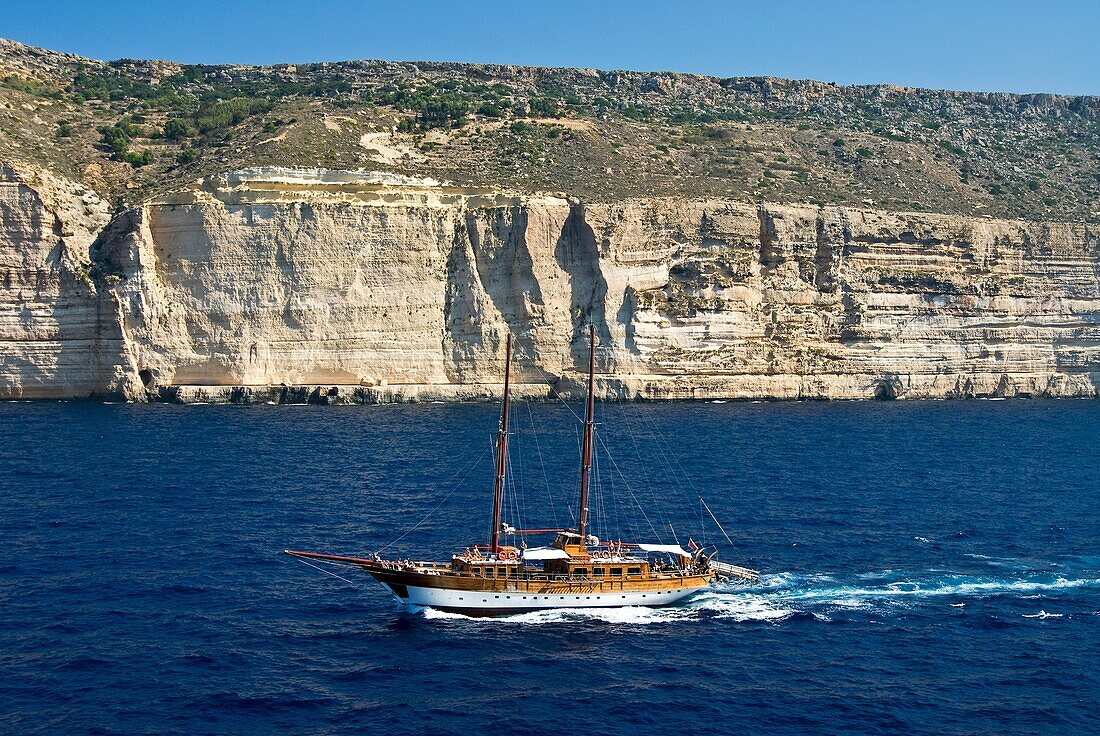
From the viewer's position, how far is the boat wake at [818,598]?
3300 centimetres

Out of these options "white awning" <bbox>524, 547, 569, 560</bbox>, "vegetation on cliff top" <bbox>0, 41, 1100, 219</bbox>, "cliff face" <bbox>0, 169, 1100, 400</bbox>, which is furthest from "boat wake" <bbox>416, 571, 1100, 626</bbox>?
"vegetation on cliff top" <bbox>0, 41, 1100, 219</bbox>

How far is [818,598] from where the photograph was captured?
34.2 m

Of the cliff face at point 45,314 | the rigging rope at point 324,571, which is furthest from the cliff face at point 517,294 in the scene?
the rigging rope at point 324,571

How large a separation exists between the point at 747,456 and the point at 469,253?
30.3m

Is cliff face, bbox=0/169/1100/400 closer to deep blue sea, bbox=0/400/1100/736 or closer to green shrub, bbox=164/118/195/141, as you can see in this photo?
green shrub, bbox=164/118/195/141

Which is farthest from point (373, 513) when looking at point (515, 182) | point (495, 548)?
point (515, 182)

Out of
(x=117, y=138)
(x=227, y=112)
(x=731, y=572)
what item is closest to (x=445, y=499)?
(x=731, y=572)

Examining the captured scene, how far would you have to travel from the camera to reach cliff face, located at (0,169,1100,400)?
246 feet

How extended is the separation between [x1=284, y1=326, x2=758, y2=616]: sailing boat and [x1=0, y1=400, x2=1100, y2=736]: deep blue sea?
61cm

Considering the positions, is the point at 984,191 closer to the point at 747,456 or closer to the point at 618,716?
the point at 747,456

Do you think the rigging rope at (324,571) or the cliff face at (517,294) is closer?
the rigging rope at (324,571)

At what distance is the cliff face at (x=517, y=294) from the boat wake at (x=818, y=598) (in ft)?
147

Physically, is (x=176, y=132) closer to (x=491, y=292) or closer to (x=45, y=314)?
(x=45, y=314)

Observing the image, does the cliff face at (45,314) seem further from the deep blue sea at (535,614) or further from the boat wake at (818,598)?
the boat wake at (818,598)
